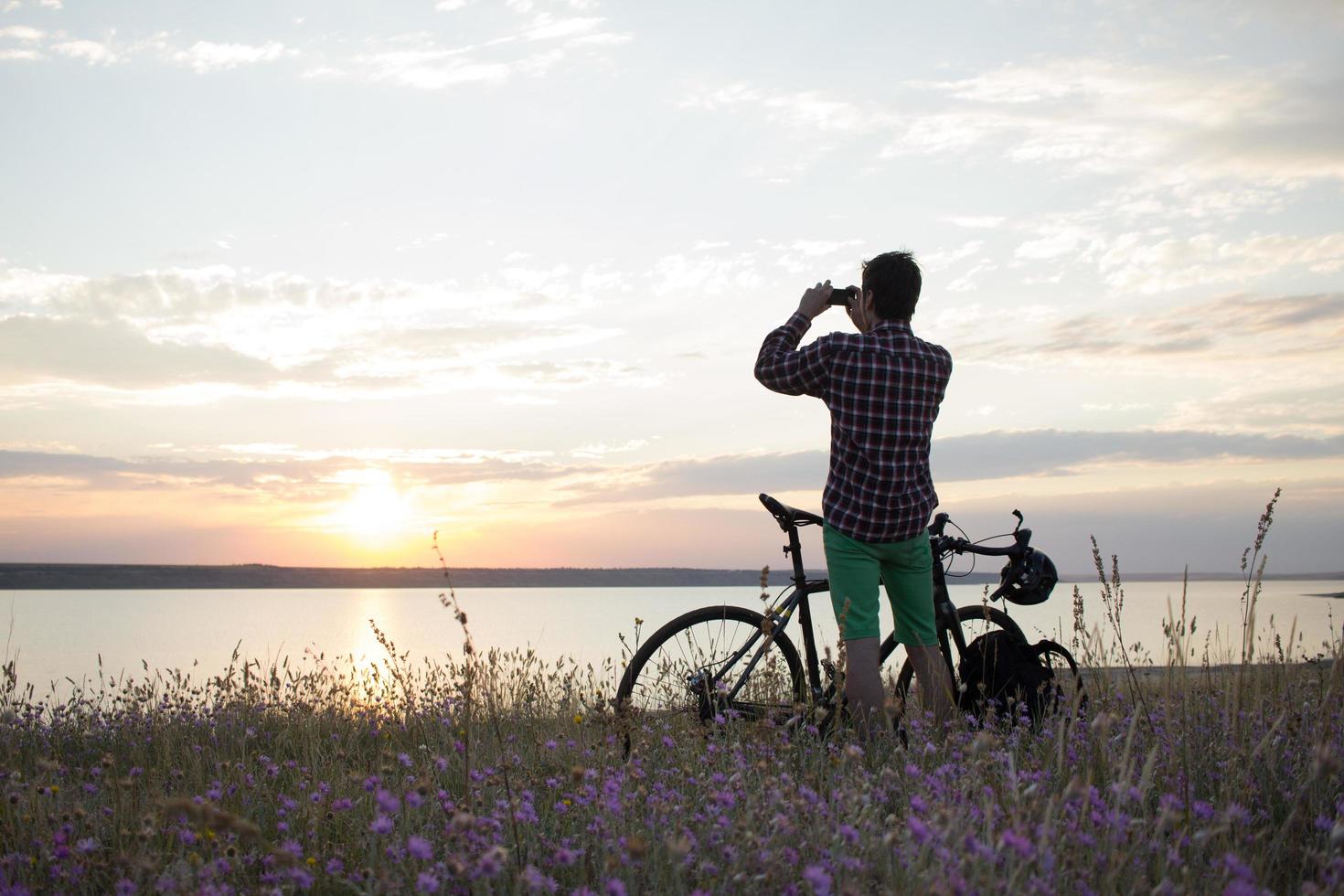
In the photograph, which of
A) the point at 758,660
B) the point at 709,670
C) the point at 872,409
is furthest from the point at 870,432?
the point at 709,670

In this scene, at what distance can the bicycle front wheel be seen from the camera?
500cm

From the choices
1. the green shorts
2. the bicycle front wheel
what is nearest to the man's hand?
the green shorts

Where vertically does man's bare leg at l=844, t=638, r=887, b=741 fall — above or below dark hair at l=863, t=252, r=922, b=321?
below

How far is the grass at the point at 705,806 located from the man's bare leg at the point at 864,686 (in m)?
0.13

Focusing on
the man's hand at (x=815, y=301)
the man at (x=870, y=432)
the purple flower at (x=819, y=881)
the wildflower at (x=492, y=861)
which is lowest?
the purple flower at (x=819, y=881)

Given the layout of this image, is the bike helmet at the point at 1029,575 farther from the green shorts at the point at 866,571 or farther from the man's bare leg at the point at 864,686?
the man's bare leg at the point at 864,686

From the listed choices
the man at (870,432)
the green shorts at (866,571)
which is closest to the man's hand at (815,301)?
the man at (870,432)

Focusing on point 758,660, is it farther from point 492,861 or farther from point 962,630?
point 492,861

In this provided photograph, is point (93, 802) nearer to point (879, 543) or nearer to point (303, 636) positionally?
point (879, 543)

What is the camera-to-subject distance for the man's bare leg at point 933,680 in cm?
489

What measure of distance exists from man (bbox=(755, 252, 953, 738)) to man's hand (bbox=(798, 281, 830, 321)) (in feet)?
0.03

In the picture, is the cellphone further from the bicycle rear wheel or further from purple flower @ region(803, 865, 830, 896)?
purple flower @ region(803, 865, 830, 896)

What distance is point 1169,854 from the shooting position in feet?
7.55

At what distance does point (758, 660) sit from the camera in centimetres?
498
